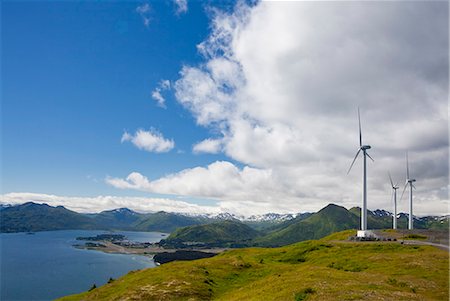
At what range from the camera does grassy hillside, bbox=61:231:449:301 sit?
1807 inches

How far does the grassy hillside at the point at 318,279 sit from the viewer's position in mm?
45906

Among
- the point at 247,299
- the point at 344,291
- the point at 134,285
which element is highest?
→ the point at 344,291

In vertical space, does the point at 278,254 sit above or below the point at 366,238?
below

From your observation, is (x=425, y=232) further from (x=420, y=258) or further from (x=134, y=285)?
(x=134, y=285)

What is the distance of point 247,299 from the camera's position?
50.3 meters

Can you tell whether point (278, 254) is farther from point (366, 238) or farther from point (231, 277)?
point (231, 277)

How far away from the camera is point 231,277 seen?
278 feet

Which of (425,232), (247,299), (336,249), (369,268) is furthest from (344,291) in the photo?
(425,232)

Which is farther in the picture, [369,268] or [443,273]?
[369,268]

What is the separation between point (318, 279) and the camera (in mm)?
54969

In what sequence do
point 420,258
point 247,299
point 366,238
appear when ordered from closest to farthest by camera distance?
1. point 247,299
2. point 420,258
3. point 366,238

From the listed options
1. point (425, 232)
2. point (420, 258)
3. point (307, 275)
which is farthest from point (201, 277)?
point (425, 232)

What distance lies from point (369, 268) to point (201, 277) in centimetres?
3821

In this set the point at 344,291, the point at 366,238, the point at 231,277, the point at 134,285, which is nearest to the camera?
the point at 344,291
